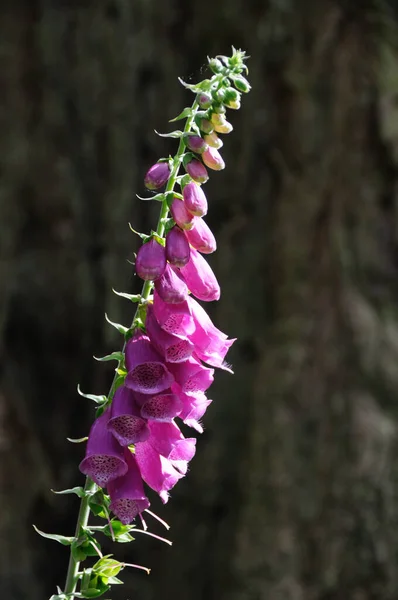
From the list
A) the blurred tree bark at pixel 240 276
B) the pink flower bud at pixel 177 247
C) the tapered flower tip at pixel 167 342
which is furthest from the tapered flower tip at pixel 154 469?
the blurred tree bark at pixel 240 276

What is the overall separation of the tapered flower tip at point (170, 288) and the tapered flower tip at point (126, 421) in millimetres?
110

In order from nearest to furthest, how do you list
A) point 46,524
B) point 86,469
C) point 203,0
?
point 86,469
point 203,0
point 46,524

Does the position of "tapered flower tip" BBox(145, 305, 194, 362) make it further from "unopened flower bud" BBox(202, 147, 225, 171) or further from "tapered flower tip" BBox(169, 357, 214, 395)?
"unopened flower bud" BBox(202, 147, 225, 171)

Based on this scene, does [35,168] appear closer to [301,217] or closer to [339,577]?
[301,217]

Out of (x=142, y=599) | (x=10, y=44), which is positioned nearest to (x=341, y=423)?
(x=142, y=599)

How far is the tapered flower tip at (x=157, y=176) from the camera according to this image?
914 mm

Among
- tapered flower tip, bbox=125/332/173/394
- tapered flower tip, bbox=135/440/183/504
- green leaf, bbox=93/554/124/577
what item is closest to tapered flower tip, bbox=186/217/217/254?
tapered flower tip, bbox=125/332/173/394

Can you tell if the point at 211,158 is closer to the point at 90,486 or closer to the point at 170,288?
the point at 170,288

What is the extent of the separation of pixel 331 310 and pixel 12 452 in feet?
4.21

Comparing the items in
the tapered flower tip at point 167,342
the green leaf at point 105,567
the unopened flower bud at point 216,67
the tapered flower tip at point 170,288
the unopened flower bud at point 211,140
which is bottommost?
the green leaf at point 105,567

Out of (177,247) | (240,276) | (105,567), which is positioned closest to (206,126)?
(177,247)

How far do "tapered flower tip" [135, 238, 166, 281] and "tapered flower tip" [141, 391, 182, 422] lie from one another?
13 cm

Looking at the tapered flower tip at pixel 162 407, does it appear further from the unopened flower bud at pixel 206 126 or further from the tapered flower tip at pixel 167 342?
the unopened flower bud at pixel 206 126

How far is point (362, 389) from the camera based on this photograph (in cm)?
317
